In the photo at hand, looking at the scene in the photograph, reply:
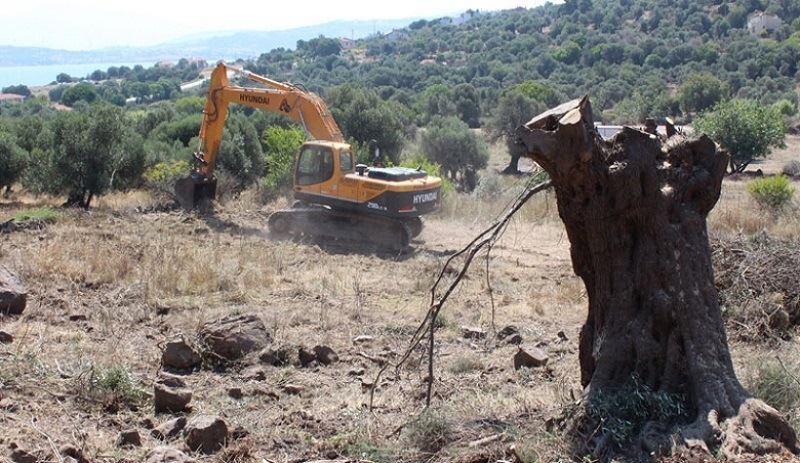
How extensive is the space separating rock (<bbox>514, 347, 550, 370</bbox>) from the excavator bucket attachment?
11.1 m

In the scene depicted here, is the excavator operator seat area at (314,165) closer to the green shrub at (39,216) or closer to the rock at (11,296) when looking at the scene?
the green shrub at (39,216)

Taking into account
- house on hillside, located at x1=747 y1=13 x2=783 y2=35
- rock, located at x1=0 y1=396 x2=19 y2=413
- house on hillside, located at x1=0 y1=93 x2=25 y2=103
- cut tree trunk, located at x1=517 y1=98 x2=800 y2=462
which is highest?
house on hillside, located at x1=747 y1=13 x2=783 y2=35

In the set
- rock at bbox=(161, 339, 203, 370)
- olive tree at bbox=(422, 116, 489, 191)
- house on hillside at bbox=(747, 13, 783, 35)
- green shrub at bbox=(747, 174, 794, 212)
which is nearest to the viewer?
rock at bbox=(161, 339, 203, 370)

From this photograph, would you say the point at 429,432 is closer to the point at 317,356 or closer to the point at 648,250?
the point at 648,250

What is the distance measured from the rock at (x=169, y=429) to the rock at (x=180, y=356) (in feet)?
5.44

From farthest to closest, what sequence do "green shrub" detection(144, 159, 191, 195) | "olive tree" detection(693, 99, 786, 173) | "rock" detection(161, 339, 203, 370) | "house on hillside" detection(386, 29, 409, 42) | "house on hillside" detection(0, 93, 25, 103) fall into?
1. "house on hillside" detection(386, 29, 409, 42)
2. "house on hillside" detection(0, 93, 25, 103)
3. "olive tree" detection(693, 99, 786, 173)
4. "green shrub" detection(144, 159, 191, 195)
5. "rock" detection(161, 339, 203, 370)

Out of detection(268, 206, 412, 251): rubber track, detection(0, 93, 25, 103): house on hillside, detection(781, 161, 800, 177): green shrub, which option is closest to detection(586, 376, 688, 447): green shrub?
detection(268, 206, 412, 251): rubber track

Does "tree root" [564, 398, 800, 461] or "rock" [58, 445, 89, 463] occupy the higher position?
"tree root" [564, 398, 800, 461]

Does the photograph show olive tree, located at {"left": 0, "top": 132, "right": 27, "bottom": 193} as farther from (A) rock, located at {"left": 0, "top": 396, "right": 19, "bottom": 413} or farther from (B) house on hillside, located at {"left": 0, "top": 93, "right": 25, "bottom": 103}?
(B) house on hillside, located at {"left": 0, "top": 93, "right": 25, "bottom": 103}

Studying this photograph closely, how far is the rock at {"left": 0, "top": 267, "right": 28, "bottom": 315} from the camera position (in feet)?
31.7

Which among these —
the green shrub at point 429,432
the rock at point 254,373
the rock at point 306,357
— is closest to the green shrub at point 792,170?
the rock at point 306,357

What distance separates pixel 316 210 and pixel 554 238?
14.9 ft

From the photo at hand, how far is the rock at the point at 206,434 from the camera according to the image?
20.4 feet

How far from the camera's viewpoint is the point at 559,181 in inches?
231
